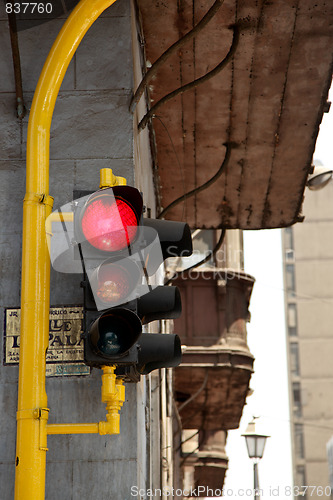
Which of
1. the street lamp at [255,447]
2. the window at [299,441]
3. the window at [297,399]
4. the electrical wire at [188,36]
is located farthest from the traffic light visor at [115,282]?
the window at [297,399]

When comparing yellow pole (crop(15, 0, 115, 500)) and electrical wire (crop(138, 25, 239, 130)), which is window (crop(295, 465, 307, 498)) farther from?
yellow pole (crop(15, 0, 115, 500))

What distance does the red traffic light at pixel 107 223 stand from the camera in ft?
12.9

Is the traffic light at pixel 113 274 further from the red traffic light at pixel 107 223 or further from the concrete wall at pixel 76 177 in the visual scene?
the concrete wall at pixel 76 177

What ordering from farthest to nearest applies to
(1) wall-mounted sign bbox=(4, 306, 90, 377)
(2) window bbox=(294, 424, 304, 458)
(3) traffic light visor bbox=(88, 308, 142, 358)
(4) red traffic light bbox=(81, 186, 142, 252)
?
(2) window bbox=(294, 424, 304, 458) → (1) wall-mounted sign bbox=(4, 306, 90, 377) → (4) red traffic light bbox=(81, 186, 142, 252) → (3) traffic light visor bbox=(88, 308, 142, 358)

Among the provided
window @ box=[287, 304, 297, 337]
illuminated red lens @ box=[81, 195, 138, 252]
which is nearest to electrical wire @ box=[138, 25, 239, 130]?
illuminated red lens @ box=[81, 195, 138, 252]

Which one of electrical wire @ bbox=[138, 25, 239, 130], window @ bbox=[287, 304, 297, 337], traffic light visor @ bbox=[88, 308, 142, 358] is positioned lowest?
traffic light visor @ bbox=[88, 308, 142, 358]

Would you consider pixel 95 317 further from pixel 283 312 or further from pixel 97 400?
pixel 283 312

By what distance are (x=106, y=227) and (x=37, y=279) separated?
2.31 feet

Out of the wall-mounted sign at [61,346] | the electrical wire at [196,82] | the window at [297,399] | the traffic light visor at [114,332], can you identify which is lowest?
the traffic light visor at [114,332]

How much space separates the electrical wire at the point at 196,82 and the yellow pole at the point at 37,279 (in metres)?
1.38

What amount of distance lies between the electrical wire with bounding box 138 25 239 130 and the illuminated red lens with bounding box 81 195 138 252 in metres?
2.15

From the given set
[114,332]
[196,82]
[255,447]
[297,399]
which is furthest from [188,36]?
[297,399]

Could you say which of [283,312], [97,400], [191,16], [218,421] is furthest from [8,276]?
[283,312]

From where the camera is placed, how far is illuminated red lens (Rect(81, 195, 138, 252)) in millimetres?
3916
